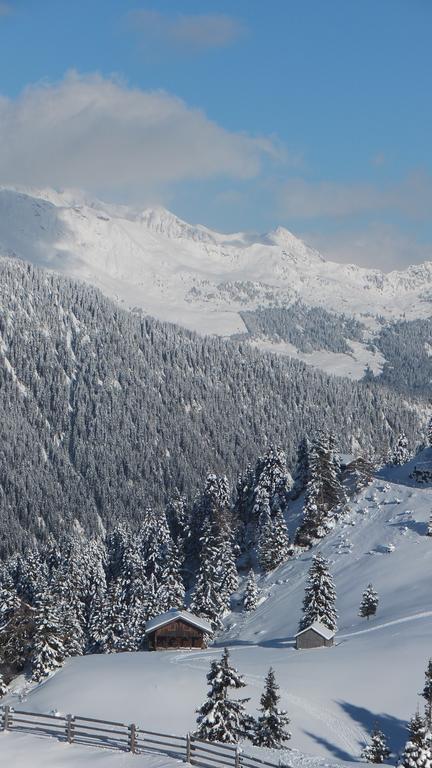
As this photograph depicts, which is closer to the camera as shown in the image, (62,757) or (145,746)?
(62,757)

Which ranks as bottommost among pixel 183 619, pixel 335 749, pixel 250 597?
pixel 335 749

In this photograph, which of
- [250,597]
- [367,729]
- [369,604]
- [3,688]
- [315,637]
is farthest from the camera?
[250,597]

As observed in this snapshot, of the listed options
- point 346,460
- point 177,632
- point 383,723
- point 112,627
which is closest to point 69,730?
point 383,723

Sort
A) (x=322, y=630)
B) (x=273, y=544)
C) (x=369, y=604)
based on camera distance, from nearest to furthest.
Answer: (x=322, y=630)
(x=369, y=604)
(x=273, y=544)

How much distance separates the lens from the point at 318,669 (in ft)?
224

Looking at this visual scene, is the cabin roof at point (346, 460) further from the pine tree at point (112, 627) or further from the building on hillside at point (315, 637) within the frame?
the building on hillside at point (315, 637)

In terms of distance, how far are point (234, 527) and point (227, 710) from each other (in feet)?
275

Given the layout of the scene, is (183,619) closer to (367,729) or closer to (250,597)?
(250,597)

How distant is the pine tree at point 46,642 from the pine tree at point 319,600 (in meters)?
22.7

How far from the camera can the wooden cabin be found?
288 feet

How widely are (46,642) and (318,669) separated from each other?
78.8 ft

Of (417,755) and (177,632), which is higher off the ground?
(177,632)

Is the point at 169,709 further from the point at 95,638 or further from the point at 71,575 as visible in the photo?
the point at 71,575

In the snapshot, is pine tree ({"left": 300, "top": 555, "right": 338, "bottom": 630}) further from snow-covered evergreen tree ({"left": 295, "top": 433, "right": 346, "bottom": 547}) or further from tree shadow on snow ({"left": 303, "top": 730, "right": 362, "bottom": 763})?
snow-covered evergreen tree ({"left": 295, "top": 433, "right": 346, "bottom": 547})
